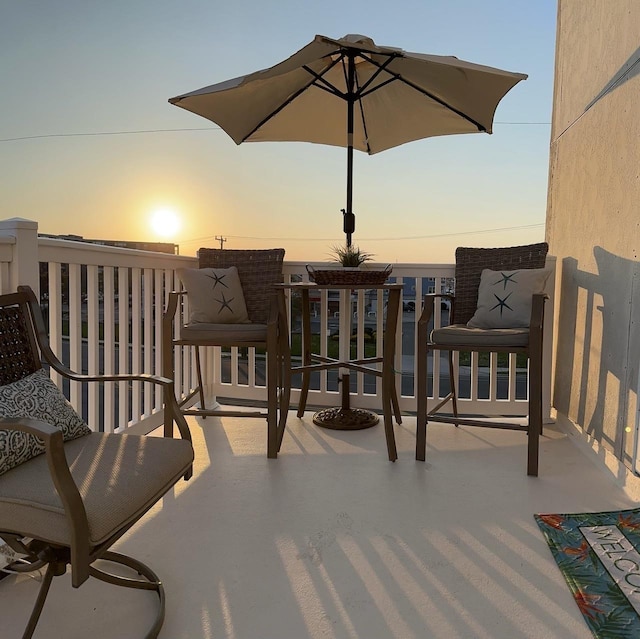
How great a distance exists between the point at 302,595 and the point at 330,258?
2.02 meters

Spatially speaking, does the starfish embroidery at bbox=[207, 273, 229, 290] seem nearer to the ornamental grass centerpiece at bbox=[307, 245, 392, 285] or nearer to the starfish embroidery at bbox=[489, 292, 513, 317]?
the ornamental grass centerpiece at bbox=[307, 245, 392, 285]

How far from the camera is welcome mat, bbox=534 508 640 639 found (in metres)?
1.41

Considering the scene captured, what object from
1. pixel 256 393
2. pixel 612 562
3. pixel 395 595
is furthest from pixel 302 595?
pixel 256 393

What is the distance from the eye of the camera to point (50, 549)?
1210 millimetres

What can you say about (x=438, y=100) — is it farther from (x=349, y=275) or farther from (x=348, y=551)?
(x=348, y=551)

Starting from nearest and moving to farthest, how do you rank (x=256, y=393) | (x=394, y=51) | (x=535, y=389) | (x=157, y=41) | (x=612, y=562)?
(x=612, y=562), (x=535, y=389), (x=394, y=51), (x=256, y=393), (x=157, y=41)

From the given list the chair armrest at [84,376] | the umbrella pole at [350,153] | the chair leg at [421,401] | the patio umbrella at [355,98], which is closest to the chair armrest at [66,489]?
the chair armrest at [84,376]

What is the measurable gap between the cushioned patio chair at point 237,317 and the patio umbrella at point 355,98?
0.64 metres

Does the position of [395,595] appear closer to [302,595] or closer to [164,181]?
[302,595]

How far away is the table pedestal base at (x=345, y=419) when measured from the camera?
3.24 m

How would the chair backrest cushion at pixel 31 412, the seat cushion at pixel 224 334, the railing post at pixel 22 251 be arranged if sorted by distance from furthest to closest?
1. the seat cushion at pixel 224 334
2. the railing post at pixel 22 251
3. the chair backrest cushion at pixel 31 412

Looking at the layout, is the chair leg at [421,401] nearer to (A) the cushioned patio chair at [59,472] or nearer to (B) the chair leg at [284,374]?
(B) the chair leg at [284,374]

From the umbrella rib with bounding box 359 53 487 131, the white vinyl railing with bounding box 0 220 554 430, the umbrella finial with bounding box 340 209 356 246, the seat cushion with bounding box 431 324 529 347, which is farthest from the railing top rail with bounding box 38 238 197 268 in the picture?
the seat cushion with bounding box 431 324 529 347

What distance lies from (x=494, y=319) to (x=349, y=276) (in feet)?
2.79
